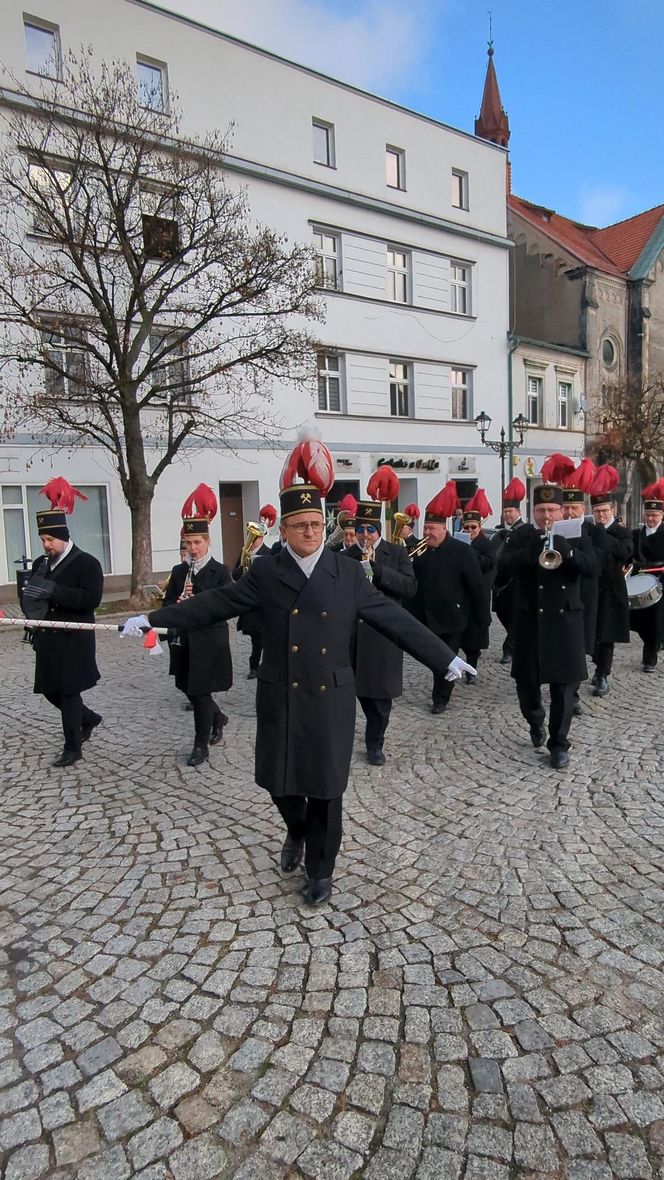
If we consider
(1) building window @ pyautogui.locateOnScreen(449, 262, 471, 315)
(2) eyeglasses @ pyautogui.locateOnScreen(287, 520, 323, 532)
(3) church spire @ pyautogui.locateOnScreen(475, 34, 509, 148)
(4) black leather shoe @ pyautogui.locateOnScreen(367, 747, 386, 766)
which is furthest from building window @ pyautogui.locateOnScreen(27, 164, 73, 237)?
(3) church spire @ pyautogui.locateOnScreen(475, 34, 509, 148)

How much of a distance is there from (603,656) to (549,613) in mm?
2658

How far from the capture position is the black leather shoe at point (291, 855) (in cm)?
397

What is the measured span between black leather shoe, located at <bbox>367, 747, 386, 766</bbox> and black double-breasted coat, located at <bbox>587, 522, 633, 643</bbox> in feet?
10.8

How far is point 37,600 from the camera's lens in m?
5.63

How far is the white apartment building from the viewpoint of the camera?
730 inches

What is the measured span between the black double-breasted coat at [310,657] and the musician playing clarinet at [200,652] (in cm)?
185

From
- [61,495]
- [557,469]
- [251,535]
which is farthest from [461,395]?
[61,495]

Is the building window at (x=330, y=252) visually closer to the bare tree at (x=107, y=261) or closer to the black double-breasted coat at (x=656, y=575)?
the bare tree at (x=107, y=261)

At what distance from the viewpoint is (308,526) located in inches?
137

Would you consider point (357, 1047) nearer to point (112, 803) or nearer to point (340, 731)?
point (340, 731)

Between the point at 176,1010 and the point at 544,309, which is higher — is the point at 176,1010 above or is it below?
below

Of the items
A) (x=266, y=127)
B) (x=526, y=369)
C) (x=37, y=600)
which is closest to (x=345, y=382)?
(x=266, y=127)

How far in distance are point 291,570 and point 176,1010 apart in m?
1.94

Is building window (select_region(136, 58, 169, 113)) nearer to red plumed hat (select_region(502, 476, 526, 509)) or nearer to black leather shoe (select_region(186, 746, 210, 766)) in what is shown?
red plumed hat (select_region(502, 476, 526, 509))
